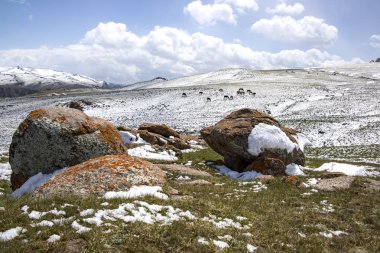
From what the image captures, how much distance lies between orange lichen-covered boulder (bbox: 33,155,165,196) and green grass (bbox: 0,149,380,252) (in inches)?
46.8

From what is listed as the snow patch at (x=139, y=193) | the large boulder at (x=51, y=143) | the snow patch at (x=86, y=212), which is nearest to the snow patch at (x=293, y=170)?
the large boulder at (x=51, y=143)

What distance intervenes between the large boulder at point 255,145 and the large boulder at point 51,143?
10853mm


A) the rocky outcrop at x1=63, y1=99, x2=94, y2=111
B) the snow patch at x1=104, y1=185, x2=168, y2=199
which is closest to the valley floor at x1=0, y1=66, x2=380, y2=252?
the snow patch at x1=104, y1=185, x2=168, y2=199

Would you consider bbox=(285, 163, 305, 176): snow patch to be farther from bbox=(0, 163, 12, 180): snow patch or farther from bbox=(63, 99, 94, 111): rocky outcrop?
bbox=(63, 99, 94, 111): rocky outcrop

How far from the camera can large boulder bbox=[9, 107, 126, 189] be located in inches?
686

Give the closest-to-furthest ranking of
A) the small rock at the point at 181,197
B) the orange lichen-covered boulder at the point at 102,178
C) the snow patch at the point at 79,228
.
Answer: the snow patch at the point at 79,228, the orange lichen-covered boulder at the point at 102,178, the small rock at the point at 181,197

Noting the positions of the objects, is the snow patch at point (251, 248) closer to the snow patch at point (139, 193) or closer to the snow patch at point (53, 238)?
the snow patch at point (139, 193)

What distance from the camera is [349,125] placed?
2205 inches

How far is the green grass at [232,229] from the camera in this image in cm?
830

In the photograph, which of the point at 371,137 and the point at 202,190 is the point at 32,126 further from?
the point at 371,137

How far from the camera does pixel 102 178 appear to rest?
13.1 meters

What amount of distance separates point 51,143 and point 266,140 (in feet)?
48.2

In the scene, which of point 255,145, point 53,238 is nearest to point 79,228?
point 53,238

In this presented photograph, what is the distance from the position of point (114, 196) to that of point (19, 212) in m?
3.13
